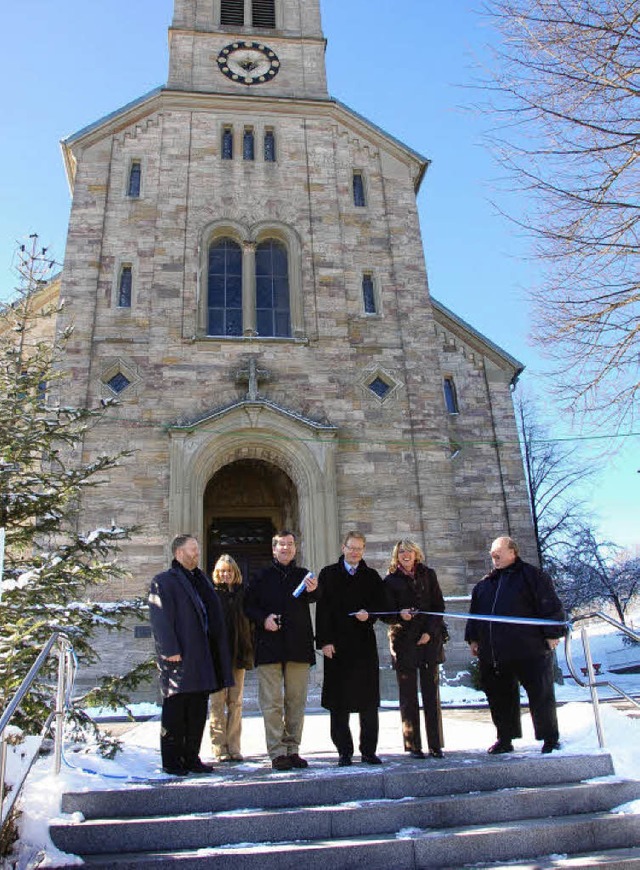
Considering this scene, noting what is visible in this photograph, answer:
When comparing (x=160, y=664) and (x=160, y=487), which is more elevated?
(x=160, y=487)

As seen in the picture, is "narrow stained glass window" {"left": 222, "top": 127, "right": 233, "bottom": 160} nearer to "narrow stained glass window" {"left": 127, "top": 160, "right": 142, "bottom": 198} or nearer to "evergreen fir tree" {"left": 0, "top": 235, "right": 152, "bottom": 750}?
"narrow stained glass window" {"left": 127, "top": 160, "right": 142, "bottom": 198}

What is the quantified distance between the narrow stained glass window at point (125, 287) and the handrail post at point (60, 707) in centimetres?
1174

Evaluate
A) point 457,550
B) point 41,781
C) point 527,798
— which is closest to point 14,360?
point 41,781

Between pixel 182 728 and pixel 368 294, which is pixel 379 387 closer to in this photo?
pixel 368 294

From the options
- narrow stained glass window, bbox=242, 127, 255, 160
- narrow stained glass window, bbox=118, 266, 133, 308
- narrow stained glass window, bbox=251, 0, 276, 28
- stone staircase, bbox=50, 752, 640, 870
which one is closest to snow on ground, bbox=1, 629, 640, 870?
stone staircase, bbox=50, 752, 640, 870

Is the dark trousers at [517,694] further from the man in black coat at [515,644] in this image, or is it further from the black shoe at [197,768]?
the black shoe at [197,768]

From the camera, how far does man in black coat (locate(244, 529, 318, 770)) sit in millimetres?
5957

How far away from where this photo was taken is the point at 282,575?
6.34 meters

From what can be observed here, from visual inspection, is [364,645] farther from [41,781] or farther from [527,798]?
[41,781]

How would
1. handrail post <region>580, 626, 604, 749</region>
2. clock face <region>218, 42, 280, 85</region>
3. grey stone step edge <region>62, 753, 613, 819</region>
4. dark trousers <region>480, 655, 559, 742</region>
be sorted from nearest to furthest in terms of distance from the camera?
grey stone step edge <region>62, 753, 613, 819</region>, handrail post <region>580, 626, 604, 749</region>, dark trousers <region>480, 655, 559, 742</region>, clock face <region>218, 42, 280, 85</region>

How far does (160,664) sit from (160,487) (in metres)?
9.19

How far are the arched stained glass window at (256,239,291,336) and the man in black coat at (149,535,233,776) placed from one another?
11.7 metres

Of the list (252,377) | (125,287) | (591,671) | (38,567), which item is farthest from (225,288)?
(591,671)

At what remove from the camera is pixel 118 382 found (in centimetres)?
1577
